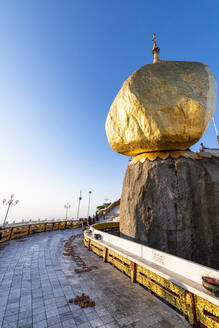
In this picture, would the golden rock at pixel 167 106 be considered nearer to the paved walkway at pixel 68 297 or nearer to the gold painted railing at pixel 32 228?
the paved walkway at pixel 68 297

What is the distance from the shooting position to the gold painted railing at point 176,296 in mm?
3580

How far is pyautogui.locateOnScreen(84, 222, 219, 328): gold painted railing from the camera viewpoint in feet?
11.7

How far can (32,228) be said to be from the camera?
1627cm

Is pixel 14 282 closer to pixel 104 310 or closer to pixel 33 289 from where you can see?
pixel 33 289

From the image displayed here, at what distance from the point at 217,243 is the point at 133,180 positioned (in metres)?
5.26

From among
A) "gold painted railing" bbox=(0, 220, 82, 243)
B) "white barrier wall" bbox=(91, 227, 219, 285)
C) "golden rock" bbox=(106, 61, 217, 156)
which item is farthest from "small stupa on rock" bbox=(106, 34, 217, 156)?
"gold painted railing" bbox=(0, 220, 82, 243)

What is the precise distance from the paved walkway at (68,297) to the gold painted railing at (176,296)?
0.23m

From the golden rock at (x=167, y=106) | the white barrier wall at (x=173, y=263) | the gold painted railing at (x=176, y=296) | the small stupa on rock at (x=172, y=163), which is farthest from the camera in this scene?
the golden rock at (x=167, y=106)

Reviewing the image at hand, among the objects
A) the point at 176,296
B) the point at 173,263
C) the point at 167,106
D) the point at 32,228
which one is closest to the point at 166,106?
the point at 167,106

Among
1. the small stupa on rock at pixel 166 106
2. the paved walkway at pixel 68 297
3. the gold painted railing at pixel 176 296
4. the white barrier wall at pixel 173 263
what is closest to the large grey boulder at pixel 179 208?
the white barrier wall at pixel 173 263

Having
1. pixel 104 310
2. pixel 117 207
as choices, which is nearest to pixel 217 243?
pixel 104 310

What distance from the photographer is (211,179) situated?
7988mm

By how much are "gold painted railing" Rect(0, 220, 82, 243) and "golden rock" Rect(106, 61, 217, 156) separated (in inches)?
512

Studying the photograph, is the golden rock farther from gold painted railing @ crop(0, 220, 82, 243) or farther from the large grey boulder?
gold painted railing @ crop(0, 220, 82, 243)
